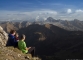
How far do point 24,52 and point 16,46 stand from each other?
1.54 metres

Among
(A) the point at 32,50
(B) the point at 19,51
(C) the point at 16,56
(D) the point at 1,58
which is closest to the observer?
(D) the point at 1,58

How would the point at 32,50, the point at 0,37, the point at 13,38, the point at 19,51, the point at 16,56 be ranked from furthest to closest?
the point at 0,37
the point at 32,50
the point at 13,38
the point at 19,51
the point at 16,56

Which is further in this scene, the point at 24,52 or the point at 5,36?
the point at 5,36

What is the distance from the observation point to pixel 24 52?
18.0 meters

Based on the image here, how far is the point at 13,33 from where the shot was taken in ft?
62.2

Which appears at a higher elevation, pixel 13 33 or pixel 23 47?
pixel 13 33

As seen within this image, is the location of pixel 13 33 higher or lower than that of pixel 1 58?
higher

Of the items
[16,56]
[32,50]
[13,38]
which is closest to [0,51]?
[16,56]

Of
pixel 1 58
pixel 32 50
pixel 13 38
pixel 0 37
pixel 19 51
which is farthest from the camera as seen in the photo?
pixel 0 37

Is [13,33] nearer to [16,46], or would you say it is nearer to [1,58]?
[16,46]

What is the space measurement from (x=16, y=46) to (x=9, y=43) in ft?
3.40

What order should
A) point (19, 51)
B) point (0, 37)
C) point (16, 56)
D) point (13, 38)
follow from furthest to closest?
point (0, 37), point (13, 38), point (19, 51), point (16, 56)

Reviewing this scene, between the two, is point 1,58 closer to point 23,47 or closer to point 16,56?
point 16,56

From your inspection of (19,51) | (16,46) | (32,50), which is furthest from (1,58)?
(32,50)
